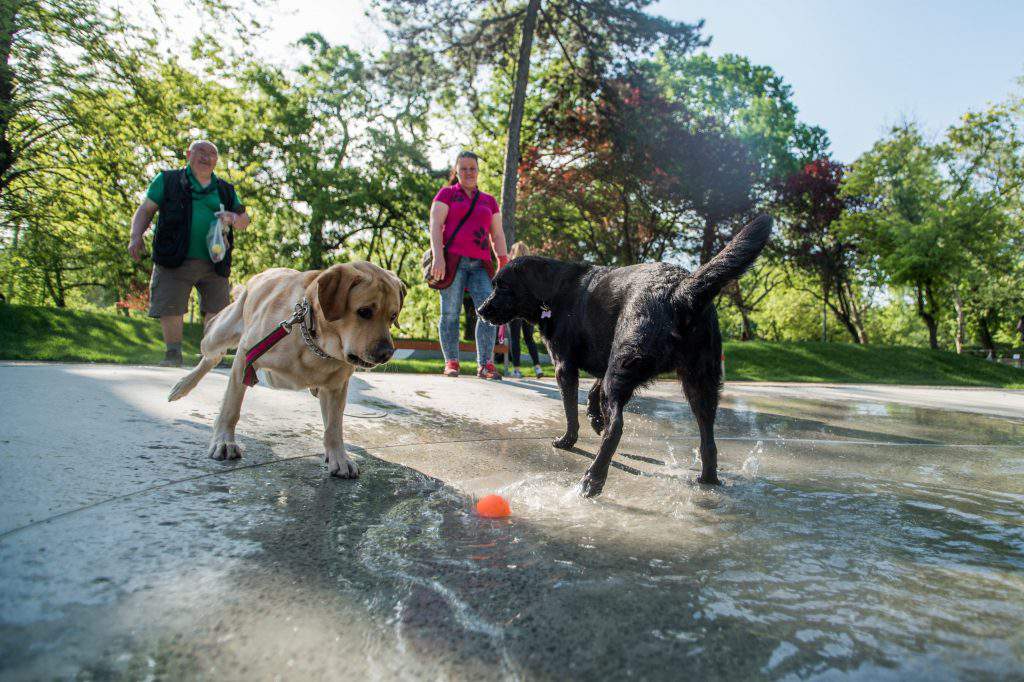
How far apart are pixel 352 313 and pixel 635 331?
1481mm

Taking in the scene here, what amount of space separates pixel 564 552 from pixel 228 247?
513 centimetres

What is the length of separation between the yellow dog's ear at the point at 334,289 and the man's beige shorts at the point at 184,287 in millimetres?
3306

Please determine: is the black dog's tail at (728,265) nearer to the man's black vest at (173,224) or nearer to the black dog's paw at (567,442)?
the black dog's paw at (567,442)

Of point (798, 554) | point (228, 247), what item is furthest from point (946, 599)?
point (228, 247)

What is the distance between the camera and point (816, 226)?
82.2 feet

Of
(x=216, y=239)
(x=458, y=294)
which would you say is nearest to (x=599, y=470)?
(x=458, y=294)

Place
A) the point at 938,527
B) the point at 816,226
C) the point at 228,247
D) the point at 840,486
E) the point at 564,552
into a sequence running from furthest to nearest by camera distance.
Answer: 1. the point at 816,226
2. the point at 228,247
3. the point at 840,486
4. the point at 938,527
5. the point at 564,552

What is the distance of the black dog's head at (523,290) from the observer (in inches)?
169

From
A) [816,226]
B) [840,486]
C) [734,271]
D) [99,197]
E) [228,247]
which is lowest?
[840,486]

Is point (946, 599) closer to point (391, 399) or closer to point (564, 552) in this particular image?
point (564, 552)

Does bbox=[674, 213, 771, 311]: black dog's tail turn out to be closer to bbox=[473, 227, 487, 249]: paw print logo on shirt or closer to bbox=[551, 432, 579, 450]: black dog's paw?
bbox=[551, 432, 579, 450]: black dog's paw

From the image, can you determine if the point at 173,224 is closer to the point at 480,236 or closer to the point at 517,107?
the point at 480,236

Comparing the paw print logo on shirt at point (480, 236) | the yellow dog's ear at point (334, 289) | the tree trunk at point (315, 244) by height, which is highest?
the tree trunk at point (315, 244)

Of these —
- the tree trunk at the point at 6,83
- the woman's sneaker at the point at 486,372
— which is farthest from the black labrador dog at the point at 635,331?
the tree trunk at the point at 6,83
